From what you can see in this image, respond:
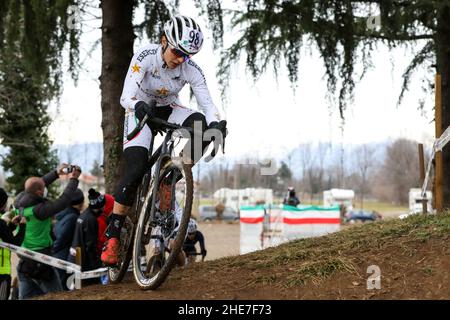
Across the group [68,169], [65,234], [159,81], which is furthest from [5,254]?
[159,81]

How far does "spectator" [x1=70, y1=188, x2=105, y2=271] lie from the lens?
6688mm

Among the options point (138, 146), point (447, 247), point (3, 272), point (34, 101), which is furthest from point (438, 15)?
point (34, 101)

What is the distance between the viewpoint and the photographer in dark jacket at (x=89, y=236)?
21.9 ft

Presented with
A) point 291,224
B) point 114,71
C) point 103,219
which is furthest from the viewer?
point 291,224

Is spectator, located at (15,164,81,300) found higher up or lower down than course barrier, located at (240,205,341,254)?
higher up

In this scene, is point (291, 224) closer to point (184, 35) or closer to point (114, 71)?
point (114, 71)

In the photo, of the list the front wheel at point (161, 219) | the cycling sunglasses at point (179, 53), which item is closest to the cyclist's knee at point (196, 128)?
the front wheel at point (161, 219)

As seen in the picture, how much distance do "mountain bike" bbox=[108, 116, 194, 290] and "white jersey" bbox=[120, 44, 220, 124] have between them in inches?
13.2

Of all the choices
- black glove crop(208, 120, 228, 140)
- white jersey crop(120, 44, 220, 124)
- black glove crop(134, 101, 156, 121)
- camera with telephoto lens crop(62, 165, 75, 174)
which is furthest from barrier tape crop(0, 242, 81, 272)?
black glove crop(208, 120, 228, 140)

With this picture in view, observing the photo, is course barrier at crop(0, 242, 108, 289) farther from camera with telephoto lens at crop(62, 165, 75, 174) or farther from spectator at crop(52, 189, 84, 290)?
camera with telephoto lens at crop(62, 165, 75, 174)

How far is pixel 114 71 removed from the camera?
7.27 m

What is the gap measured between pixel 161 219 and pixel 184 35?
1477 millimetres

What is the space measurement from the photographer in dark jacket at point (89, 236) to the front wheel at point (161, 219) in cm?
189
